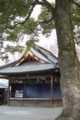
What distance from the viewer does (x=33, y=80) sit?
19.0 meters

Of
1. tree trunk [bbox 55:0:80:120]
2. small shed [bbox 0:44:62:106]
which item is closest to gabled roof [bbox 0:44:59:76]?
small shed [bbox 0:44:62:106]

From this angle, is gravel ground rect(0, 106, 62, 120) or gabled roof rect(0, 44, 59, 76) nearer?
gravel ground rect(0, 106, 62, 120)

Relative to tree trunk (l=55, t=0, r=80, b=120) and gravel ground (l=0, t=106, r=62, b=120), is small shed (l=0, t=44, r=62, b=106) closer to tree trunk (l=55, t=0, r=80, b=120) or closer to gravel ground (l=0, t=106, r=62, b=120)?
gravel ground (l=0, t=106, r=62, b=120)

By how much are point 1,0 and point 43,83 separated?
12503 millimetres

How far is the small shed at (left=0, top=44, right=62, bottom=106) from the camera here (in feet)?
53.8

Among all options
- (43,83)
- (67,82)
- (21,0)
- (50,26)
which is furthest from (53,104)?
(21,0)

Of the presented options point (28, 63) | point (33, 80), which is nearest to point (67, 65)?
point (33, 80)

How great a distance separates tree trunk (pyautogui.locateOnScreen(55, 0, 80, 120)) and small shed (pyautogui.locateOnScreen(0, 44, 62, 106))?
812 centimetres

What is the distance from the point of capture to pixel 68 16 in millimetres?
7699

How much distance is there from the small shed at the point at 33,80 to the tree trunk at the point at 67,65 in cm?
812

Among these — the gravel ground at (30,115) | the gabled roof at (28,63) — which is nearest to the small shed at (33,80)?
the gabled roof at (28,63)

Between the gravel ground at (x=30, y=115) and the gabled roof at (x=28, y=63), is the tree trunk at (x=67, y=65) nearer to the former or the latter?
the gravel ground at (x=30, y=115)

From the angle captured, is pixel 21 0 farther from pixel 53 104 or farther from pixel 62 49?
pixel 53 104

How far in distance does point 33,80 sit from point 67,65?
1222cm
